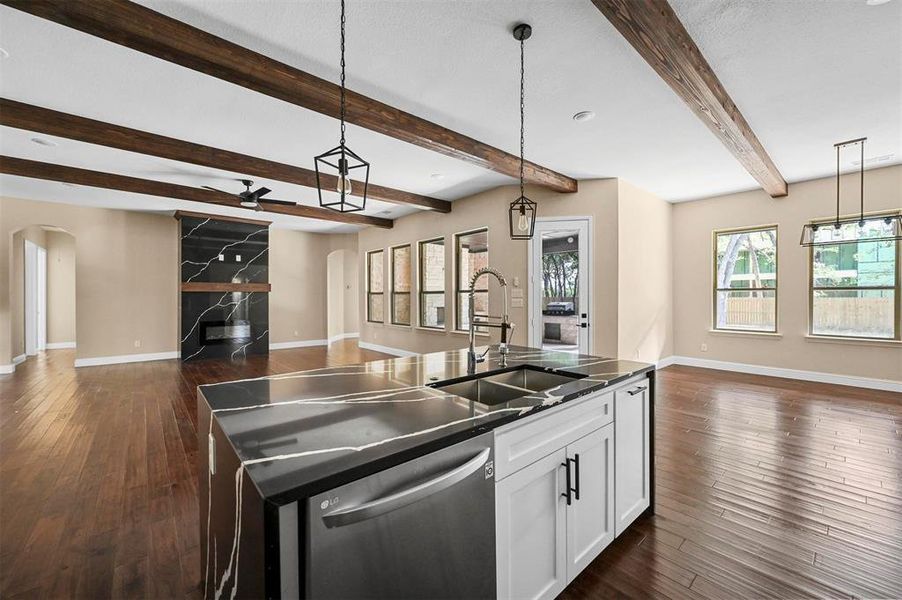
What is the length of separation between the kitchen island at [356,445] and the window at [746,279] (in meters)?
5.10

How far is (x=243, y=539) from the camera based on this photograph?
97 centimetres

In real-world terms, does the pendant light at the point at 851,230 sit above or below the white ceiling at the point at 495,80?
below

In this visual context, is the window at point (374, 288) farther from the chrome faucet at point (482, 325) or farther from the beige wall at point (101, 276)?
the chrome faucet at point (482, 325)

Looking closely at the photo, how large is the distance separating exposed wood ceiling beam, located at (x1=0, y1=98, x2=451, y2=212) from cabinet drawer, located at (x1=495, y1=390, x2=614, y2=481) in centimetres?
430

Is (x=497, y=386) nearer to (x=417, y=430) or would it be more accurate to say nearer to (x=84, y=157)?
(x=417, y=430)

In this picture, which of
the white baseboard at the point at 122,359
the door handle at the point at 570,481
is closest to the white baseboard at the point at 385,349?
the white baseboard at the point at 122,359

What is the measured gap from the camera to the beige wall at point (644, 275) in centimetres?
529

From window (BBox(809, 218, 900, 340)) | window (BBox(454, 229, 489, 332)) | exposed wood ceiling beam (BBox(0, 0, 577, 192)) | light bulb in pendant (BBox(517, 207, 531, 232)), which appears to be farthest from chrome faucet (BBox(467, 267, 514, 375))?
window (BBox(809, 218, 900, 340))

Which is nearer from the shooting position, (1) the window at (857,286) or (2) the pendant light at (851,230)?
(2) the pendant light at (851,230)

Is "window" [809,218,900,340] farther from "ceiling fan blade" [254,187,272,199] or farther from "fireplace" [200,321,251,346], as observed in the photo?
"fireplace" [200,321,251,346]

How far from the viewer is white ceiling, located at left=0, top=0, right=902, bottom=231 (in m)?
2.20

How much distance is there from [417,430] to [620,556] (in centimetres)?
146

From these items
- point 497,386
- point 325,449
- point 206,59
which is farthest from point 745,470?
point 206,59

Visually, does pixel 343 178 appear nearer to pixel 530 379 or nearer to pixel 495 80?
pixel 530 379
